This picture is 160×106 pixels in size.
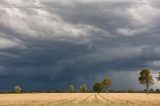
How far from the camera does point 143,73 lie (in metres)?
153

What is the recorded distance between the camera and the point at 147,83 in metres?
152

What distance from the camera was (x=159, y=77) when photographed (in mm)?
147250

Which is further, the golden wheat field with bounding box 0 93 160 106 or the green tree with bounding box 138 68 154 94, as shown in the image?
the green tree with bounding box 138 68 154 94

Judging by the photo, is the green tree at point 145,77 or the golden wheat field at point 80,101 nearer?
the golden wheat field at point 80,101

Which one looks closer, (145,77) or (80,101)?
(80,101)

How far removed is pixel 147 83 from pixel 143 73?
4571 millimetres

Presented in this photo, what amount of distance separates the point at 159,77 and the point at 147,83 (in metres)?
7.11

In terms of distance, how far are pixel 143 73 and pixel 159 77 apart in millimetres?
7905
